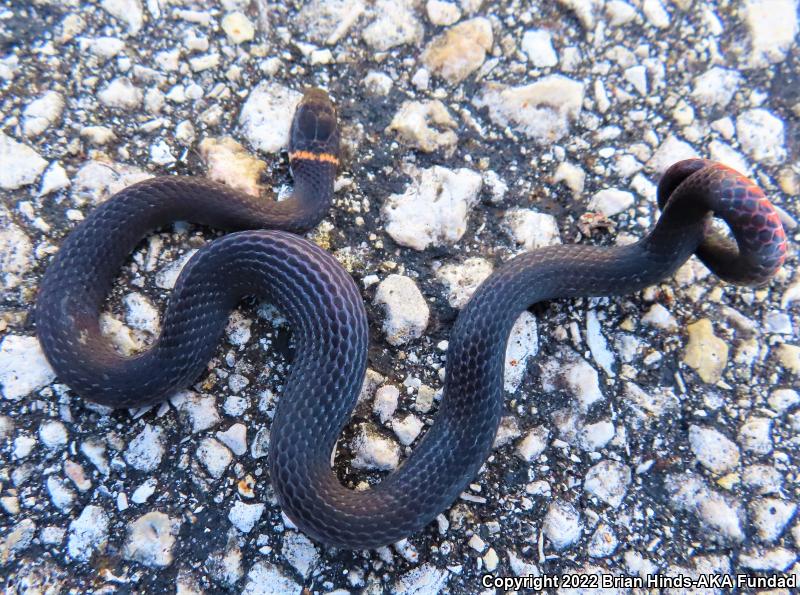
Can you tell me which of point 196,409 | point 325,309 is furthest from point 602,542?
point 196,409

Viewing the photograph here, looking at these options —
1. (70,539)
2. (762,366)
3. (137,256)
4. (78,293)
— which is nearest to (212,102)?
(137,256)

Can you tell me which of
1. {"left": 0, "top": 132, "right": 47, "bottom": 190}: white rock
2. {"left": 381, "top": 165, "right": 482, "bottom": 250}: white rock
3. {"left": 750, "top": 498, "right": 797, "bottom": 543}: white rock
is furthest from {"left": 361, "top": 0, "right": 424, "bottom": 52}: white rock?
{"left": 750, "top": 498, "right": 797, "bottom": 543}: white rock

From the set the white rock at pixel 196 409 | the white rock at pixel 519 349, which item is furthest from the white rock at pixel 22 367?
the white rock at pixel 519 349

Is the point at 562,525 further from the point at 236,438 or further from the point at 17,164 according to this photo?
the point at 17,164

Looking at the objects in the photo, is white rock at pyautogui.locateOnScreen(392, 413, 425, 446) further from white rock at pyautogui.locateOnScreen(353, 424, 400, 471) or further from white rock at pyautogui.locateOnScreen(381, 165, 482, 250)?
white rock at pyautogui.locateOnScreen(381, 165, 482, 250)

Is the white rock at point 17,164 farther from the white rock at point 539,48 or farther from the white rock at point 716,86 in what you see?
the white rock at point 716,86

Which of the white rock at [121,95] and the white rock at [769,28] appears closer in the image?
the white rock at [121,95]
